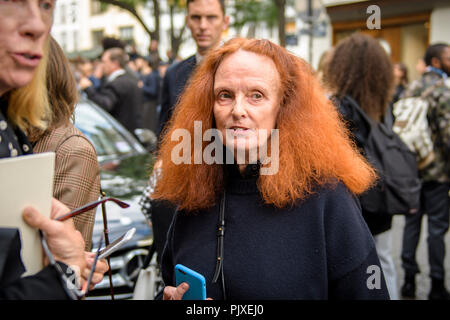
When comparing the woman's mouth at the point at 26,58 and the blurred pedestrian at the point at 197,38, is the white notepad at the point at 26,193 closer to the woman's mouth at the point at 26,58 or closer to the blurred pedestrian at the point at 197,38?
the woman's mouth at the point at 26,58

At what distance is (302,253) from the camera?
165 centimetres

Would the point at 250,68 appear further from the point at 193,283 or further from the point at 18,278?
the point at 18,278

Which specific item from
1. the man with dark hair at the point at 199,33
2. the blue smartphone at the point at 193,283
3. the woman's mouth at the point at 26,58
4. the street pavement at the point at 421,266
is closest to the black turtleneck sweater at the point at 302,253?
the blue smartphone at the point at 193,283

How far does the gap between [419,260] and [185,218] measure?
4.33m

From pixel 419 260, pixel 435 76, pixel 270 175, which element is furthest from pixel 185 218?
pixel 419 260

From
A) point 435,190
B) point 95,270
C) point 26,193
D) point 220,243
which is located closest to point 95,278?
point 95,270

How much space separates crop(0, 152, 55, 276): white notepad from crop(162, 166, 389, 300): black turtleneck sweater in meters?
0.77

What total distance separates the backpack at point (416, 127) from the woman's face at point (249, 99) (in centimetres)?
275

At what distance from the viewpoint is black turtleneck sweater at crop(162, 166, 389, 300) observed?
5.36 feet

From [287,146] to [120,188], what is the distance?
97.2 inches

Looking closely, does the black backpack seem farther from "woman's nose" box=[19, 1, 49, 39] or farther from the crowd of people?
"woman's nose" box=[19, 1, 49, 39]

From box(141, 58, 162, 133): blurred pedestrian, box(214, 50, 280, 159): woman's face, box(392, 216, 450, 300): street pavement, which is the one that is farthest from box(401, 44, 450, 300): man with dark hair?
box(141, 58, 162, 133): blurred pedestrian

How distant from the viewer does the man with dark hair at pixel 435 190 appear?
437 cm

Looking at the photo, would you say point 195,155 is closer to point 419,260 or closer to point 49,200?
point 49,200
